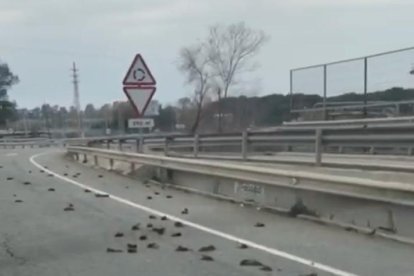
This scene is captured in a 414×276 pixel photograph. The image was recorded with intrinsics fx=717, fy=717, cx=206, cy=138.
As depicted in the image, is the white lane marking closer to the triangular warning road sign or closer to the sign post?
the triangular warning road sign

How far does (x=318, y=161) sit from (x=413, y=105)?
26.6 feet

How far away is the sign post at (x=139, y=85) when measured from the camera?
1870 cm

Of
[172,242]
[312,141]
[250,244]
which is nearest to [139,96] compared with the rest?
[312,141]

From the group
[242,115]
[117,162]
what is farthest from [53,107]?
[117,162]

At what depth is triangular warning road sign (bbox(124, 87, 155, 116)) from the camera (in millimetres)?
18688

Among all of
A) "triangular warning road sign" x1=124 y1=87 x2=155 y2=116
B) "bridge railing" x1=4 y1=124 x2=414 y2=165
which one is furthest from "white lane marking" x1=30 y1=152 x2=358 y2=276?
"bridge railing" x1=4 y1=124 x2=414 y2=165

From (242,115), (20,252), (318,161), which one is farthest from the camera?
(242,115)

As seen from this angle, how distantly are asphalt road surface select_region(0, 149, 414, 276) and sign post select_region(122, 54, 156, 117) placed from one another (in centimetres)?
406

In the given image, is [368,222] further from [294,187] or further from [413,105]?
[413,105]

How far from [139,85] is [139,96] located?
29 centimetres

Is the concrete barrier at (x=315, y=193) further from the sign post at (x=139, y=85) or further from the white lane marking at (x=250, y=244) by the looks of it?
the sign post at (x=139, y=85)

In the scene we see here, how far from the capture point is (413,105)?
864 inches

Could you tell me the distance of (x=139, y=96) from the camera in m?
18.9

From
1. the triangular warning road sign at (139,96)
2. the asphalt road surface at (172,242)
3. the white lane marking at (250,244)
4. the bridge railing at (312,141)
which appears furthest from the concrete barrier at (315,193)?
the triangular warning road sign at (139,96)
